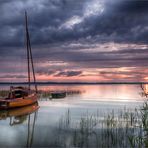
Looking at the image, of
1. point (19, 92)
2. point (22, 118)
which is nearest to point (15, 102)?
point (19, 92)

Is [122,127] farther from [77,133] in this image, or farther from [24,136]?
[24,136]

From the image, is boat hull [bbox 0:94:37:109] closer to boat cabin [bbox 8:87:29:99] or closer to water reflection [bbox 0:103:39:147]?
water reflection [bbox 0:103:39:147]

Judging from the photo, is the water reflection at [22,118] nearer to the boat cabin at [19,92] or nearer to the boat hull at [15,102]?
the boat hull at [15,102]

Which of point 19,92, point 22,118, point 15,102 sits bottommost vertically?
point 22,118

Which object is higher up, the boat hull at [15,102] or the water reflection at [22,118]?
the boat hull at [15,102]

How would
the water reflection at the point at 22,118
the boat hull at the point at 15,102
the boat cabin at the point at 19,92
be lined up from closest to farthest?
the water reflection at the point at 22,118
the boat hull at the point at 15,102
the boat cabin at the point at 19,92

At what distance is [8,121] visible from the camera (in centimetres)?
3778

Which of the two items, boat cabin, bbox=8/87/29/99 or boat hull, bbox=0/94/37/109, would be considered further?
boat cabin, bbox=8/87/29/99

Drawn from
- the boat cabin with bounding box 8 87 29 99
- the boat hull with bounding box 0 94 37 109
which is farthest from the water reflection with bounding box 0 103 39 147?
the boat cabin with bounding box 8 87 29 99

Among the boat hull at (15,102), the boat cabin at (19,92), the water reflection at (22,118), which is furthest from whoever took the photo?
the boat cabin at (19,92)

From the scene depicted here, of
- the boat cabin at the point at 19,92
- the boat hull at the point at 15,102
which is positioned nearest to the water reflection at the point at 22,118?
the boat hull at the point at 15,102

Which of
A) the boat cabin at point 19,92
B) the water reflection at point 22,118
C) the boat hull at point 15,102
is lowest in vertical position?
the water reflection at point 22,118

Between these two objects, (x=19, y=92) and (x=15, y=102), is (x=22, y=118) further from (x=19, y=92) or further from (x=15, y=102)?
(x=19, y=92)

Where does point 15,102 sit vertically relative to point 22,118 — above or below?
above
